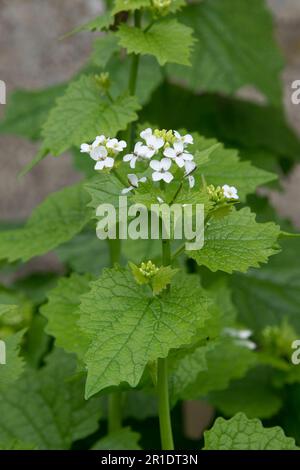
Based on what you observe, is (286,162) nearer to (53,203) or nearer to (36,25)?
(36,25)

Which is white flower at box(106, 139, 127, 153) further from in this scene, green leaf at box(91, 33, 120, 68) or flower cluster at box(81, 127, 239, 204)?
green leaf at box(91, 33, 120, 68)

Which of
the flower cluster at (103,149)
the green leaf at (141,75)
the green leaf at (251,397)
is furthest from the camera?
the green leaf at (141,75)

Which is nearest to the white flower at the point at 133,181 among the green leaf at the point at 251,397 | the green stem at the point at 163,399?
the green stem at the point at 163,399

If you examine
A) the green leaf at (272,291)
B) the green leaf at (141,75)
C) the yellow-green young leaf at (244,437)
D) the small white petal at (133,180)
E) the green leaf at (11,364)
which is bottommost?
the yellow-green young leaf at (244,437)

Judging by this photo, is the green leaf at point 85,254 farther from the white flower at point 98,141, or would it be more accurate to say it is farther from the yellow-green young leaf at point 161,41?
the white flower at point 98,141

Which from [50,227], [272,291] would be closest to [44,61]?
[272,291]

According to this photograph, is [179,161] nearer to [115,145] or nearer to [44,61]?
[115,145]

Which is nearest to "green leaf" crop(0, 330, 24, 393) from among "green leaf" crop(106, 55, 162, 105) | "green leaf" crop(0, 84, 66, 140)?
"green leaf" crop(106, 55, 162, 105)
